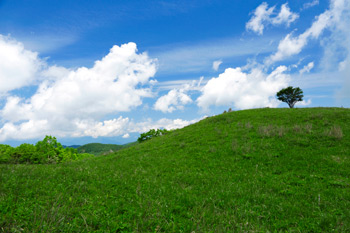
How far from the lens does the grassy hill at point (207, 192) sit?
5.48 metres

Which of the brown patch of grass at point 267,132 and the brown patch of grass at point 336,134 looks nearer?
the brown patch of grass at point 336,134

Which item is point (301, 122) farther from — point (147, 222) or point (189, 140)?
point (147, 222)

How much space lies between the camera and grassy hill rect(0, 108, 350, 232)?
548 centimetres

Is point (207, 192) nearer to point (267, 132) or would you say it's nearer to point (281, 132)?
point (267, 132)

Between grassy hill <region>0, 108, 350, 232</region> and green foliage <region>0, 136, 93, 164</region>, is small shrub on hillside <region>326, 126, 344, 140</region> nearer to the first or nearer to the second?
grassy hill <region>0, 108, 350, 232</region>

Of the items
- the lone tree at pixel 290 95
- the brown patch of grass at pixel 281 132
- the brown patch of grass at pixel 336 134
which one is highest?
the lone tree at pixel 290 95

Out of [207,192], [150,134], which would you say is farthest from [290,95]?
[207,192]

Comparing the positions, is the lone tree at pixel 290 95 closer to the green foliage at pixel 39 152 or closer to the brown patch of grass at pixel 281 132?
the brown patch of grass at pixel 281 132

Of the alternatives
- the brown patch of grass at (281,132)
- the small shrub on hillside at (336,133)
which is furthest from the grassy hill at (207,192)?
the brown patch of grass at (281,132)

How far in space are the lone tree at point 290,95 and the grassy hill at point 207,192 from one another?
51.7 m

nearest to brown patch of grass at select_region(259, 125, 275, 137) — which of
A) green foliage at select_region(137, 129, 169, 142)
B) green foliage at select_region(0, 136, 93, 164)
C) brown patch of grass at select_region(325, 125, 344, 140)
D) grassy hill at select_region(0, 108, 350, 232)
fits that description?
grassy hill at select_region(0, 108, 350, 232)

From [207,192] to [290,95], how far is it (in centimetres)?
6924

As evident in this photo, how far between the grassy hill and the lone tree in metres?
51.7

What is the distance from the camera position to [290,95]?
213 ft
